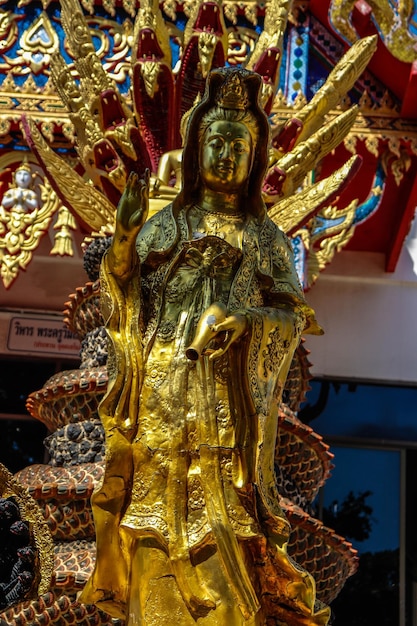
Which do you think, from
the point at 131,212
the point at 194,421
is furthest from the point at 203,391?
the point at 131,212

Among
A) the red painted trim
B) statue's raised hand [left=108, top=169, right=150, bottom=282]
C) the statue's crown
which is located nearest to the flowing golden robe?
statue's raised hand [left=108, top=169, right=150, bottom=282]

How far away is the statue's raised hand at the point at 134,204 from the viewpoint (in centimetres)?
352

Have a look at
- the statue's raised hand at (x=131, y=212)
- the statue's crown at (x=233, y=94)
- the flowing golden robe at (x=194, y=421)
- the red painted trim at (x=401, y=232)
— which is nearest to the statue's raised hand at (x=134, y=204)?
the statue's raised hand at (x=131, y=212)

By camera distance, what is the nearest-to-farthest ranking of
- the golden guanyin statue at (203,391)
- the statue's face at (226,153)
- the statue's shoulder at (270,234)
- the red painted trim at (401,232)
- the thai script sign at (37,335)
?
1. the golden guanyin statue at (203,391)
2. the statue's face at (226,153)
3. the statue's shoulder at (270,234)
4. the red painted trim at (401,232)
5. the thai script sign at (37,335)

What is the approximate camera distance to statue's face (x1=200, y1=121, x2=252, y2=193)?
12.2 ft

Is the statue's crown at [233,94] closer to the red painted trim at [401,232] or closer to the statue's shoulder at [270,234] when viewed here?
the statue's shoulder at [270,234]

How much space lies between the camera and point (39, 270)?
687 cm

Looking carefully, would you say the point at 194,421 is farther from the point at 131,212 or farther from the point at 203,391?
the point at 131,212

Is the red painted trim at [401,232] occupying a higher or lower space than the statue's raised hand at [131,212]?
higher

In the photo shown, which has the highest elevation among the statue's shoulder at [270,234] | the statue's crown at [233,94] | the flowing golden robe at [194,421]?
the statue's crown at [233,94]

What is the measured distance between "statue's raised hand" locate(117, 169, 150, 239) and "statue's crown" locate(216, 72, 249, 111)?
1.34 feet

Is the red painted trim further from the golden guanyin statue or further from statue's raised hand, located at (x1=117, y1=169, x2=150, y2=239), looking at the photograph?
statue's raised hand, located at (x1=117, y1=169, x2=150, y2=239)

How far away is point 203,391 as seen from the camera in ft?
11.5

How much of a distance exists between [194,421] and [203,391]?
0.09 m
